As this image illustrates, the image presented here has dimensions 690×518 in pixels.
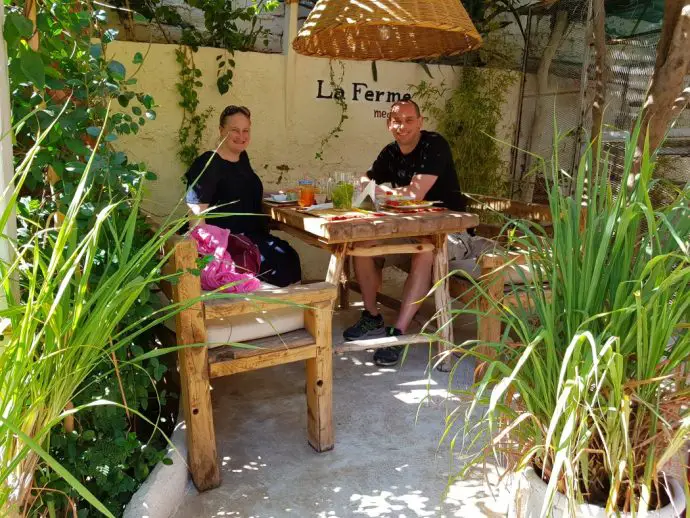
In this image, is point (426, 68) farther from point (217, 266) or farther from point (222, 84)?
point (217, 266)

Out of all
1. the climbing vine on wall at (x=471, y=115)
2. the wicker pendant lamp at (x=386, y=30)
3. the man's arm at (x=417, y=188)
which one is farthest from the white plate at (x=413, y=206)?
the climbing vine on wall at (x=471, y=115)

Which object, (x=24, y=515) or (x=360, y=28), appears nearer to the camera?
(x=24, y=515)

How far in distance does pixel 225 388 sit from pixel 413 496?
119 cm

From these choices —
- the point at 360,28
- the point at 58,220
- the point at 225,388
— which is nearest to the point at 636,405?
the point at 58,220

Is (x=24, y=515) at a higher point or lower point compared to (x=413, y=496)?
higher

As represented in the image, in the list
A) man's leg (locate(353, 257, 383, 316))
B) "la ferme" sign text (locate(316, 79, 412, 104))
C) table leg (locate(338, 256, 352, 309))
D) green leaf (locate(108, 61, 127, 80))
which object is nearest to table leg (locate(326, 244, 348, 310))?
man's leg (locate(353, 257, 383, 316))

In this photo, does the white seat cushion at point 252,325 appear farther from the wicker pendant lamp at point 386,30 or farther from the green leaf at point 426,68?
the green leaf at point 426,68

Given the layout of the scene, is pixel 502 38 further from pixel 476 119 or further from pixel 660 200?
pixel 660 200

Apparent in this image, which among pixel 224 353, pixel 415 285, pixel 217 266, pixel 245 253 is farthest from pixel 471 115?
pixel 224 353

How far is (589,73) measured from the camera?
4.20 m

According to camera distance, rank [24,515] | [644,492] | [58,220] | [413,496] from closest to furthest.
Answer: [644,492]
[24,515]
[58,220]
[413,496]

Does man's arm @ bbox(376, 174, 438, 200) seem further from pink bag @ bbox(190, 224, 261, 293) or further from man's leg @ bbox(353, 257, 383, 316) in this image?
pink bag @ bbox(190, 224, 261, 293)

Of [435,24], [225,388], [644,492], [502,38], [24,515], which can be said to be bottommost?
[225,388]

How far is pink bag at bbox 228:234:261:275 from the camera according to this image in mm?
2891
